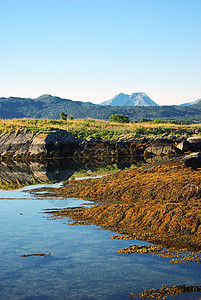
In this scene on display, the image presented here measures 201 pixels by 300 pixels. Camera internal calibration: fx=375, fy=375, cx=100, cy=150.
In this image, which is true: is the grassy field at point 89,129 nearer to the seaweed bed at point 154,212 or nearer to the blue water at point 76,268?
the seaweed bed at point 154,212

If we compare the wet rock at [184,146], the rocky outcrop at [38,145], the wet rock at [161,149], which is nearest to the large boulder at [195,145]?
the wet rock at [184,146]

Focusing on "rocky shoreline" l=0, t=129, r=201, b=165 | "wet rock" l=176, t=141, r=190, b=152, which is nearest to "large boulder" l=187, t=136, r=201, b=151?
"rocky shoreline" l=0, t=129, r=201, b=165

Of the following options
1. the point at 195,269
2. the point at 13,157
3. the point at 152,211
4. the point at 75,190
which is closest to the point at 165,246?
the point at 195,269

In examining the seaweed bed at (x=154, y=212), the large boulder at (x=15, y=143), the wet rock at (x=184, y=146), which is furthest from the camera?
the large boulder at (x=15, y=143)

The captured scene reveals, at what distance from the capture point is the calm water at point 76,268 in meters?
8.17

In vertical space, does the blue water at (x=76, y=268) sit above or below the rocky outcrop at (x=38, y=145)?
below

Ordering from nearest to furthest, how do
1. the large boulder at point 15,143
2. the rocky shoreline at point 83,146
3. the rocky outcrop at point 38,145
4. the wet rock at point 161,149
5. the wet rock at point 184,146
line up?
1. the wet rock at point 184,146
2. the wet rock at point 161,149
3. the rocky shoreline at point 83,146
4. the rocky outcrop at point 38,145
5. the large boulder at point 15,143

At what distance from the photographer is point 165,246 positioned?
10.9 metres

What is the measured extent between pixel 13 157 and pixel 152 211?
→ 46538 mm

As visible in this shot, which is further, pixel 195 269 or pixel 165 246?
pixel 165 246

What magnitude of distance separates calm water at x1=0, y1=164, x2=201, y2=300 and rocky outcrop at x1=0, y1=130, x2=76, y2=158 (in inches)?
1709

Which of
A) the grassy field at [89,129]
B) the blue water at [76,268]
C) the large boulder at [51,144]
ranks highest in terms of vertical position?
the grassy field at [89,129]

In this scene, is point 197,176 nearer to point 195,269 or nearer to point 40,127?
point 195,269

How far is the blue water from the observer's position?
26.8ft
